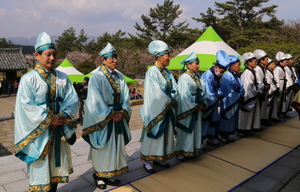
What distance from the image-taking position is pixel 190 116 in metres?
4.17

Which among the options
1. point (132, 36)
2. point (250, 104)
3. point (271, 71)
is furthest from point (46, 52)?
point (132, 36)

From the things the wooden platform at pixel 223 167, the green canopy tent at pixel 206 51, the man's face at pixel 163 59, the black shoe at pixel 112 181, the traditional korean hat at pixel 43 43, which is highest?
the green canopy tent at pixel 206 51

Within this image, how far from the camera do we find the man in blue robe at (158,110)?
368 cm

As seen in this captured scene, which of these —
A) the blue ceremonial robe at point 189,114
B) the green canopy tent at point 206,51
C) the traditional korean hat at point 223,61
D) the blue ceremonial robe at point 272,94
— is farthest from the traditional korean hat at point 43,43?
the blue ceremonial robe at point 272,94

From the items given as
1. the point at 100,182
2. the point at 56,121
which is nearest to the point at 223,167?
the point at 100,182

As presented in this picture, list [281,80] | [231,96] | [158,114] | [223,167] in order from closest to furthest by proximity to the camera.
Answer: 1. [158,114]
2. [223,167]
3. [231,96]
4. [281,80]

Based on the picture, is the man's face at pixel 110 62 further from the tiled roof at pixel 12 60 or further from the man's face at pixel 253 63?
the tiled roof at pixel 12 60

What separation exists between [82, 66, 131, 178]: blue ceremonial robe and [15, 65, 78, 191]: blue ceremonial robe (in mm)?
369

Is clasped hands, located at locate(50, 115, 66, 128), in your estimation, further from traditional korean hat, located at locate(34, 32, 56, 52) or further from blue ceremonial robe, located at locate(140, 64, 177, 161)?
blue ceremonial robe, located at locate(140, 64, 177, 161)

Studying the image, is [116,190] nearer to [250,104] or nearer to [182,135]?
[182,135]

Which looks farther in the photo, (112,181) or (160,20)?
(160,20)

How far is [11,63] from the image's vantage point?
80.3 feet

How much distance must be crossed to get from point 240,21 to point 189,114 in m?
28.0

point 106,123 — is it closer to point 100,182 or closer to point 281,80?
point 100,182
